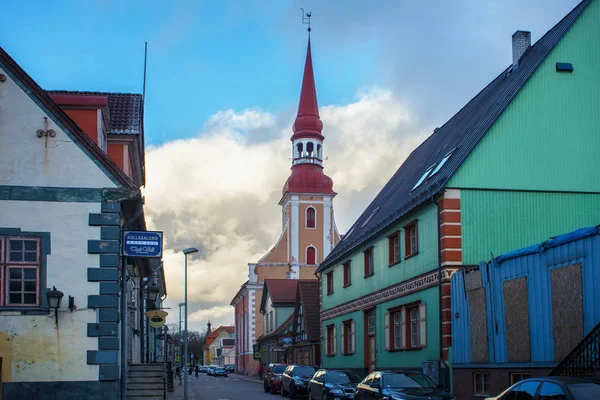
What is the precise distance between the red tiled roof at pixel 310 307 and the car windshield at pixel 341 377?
20.5 metres

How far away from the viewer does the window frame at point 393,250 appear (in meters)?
29.7

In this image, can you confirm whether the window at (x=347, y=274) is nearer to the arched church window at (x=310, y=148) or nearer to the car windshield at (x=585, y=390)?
the car windshield at (x=585, y=390)

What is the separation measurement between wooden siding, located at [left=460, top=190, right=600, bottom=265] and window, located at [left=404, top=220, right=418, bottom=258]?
9.82 feet

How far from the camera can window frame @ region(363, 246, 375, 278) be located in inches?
1308

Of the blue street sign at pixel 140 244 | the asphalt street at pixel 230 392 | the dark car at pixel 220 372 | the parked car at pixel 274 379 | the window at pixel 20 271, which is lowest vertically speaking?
the dark car at pixel 220 372

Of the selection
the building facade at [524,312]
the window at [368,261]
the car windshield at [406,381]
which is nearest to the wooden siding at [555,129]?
the building facade at [524,312]

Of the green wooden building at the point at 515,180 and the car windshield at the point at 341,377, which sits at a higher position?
the green wooden building at the point at 515,180

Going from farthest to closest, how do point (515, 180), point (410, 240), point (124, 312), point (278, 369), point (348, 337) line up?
1. point (278, 369)
2. point (348, 337)
3. point (410, 240)
4. point (515, 180)
5. point (124, 312)

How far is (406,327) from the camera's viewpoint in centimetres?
2859

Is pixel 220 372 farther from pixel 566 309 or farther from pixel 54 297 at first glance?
pixel 54 297

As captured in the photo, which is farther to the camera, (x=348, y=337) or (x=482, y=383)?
(x=348, y=337)

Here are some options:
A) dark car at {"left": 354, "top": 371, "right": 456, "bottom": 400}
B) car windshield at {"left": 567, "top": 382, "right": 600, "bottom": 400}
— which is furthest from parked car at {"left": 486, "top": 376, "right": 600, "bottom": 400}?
dark car at {"left": 354, "top": 371, "right": 456, "bottom": 400}

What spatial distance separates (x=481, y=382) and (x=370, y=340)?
1210cm

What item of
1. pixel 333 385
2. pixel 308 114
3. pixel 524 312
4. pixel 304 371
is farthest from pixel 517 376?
pixel 308 114
